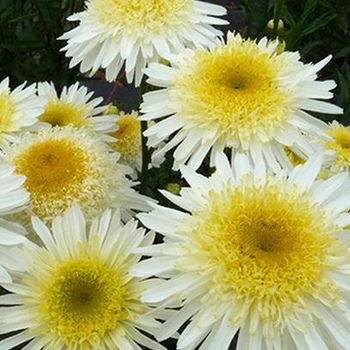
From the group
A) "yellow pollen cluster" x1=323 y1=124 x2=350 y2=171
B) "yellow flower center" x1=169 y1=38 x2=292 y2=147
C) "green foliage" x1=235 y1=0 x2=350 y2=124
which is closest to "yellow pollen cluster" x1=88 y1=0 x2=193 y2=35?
"yellow flower center" x1=169 y1=38 x2=292 y2=147

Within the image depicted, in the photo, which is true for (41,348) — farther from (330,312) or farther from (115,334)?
(330,312)

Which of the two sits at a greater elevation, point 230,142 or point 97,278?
point 230,142

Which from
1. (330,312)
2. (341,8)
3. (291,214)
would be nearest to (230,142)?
(291,214)

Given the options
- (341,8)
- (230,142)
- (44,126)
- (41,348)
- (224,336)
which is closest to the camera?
(224,336)

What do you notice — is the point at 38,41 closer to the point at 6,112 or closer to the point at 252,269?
the point at 6,112

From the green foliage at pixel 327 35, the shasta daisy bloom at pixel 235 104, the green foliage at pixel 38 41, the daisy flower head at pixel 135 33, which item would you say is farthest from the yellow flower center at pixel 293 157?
the green foliage at pixel 38 41

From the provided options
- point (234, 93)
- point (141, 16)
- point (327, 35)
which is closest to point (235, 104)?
point (234, 93)

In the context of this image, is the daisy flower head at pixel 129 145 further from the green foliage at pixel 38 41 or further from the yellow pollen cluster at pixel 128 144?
the green foliage at pixel 38 41
